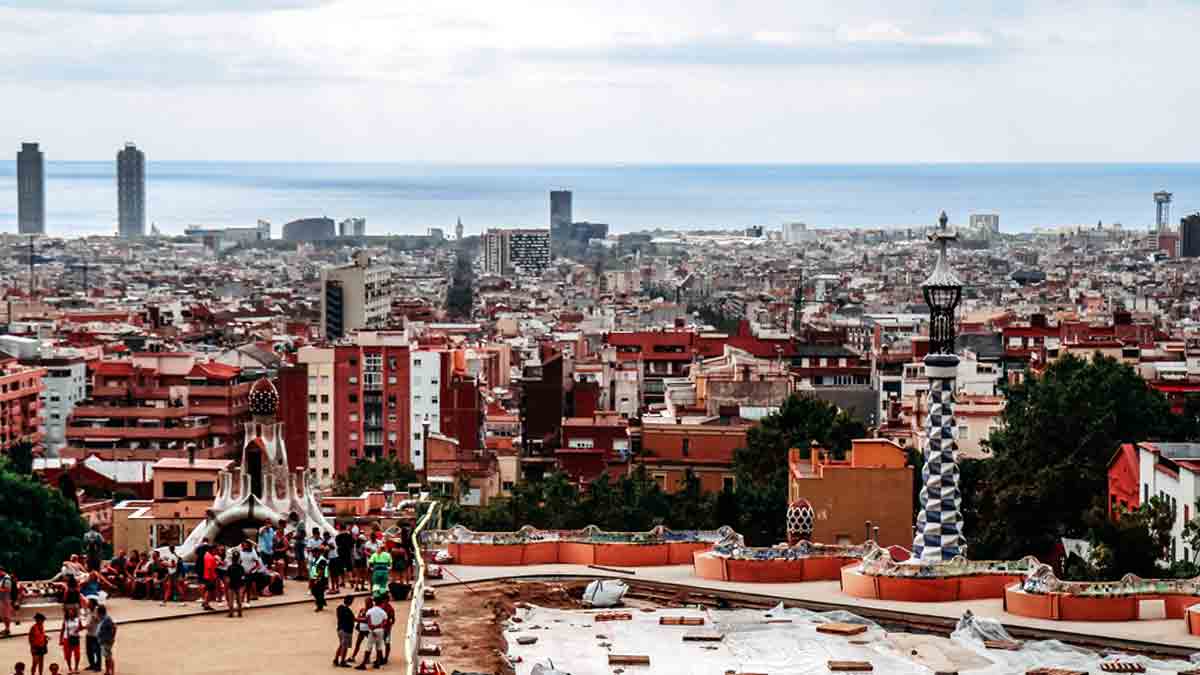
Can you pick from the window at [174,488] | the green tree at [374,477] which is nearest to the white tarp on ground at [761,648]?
the window at [174,488]

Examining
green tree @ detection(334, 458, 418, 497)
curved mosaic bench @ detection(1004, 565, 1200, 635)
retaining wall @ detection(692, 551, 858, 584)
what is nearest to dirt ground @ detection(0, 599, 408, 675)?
retaining wall @ detection(692, 551, 858, 584)

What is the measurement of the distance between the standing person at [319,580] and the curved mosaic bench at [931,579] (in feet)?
11.0

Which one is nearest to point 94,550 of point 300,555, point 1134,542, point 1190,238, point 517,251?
point 300,555

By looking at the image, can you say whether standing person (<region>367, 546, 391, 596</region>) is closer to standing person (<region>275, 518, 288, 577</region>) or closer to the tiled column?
standing person (<region>275, 518, 288, 577</region>)

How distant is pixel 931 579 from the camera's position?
16.6 metres

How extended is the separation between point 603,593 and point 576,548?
1.32 metres

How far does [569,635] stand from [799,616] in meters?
1.45

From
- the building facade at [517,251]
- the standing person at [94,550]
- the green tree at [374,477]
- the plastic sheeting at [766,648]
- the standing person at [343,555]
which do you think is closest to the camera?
the plastic sheeting at [766,648]

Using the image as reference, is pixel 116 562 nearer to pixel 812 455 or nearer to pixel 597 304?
pixel 812 455

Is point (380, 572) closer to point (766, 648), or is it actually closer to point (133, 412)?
point (766, 648)

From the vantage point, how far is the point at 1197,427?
34531 mm

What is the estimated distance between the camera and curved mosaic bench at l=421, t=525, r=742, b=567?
17828mm

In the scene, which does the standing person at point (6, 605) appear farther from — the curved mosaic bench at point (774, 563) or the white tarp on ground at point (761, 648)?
the curved mosaic bench at point (774, 563)

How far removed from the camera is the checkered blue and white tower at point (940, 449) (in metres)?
17.4
